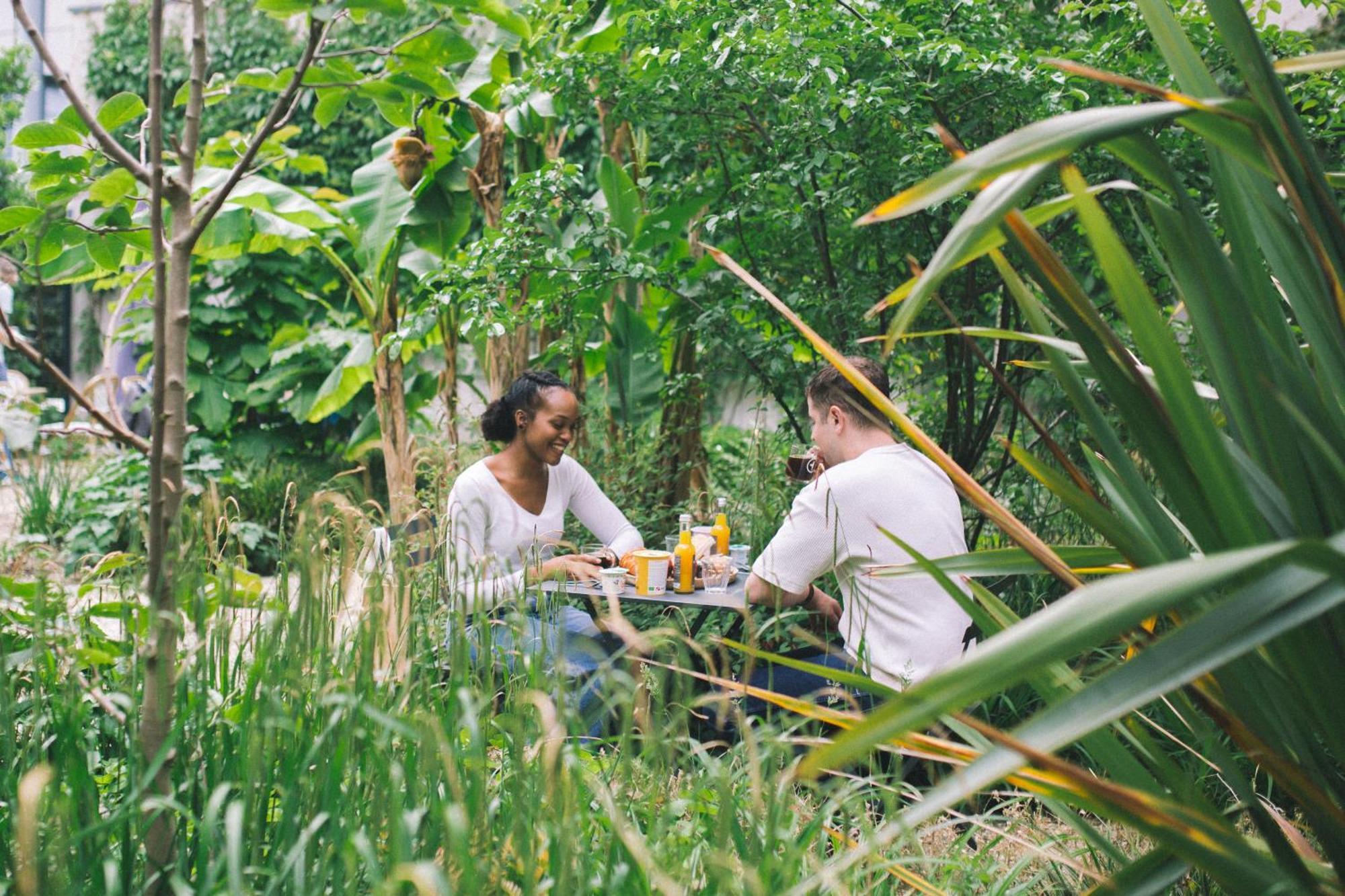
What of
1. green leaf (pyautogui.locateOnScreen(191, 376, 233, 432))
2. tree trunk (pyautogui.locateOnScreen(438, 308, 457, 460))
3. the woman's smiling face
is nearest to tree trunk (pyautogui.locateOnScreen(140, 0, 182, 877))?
the woman's smiling face

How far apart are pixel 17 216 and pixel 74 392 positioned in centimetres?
56

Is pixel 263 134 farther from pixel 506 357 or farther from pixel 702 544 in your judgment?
pixel 506 357

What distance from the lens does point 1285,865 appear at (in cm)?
139

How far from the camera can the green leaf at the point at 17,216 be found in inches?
76.2

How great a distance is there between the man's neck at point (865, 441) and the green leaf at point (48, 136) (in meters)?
2.10

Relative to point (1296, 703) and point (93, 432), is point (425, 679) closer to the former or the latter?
point (93, 432)

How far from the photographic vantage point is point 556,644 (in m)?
2.19

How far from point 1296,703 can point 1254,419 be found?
13.5 inches

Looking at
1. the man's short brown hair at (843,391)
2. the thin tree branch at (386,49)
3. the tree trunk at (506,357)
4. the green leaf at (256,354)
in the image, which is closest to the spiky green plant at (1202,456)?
the thin tree branch at (386,49)

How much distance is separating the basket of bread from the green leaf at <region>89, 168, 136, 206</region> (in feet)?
6.92

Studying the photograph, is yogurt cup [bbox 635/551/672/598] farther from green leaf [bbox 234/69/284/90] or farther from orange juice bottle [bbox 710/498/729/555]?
green leaf [bbox 234/69/284/90]

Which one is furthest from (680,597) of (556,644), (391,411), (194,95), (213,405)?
(213,405)

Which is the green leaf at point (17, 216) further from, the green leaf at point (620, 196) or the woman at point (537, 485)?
the green leaf at point (620, 196)

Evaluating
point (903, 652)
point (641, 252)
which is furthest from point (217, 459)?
point (903, 652)
